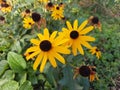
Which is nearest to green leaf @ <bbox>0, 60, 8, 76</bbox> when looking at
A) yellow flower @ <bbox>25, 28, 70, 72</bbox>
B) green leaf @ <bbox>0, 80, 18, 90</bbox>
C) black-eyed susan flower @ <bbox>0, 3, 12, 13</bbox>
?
green leaf @ <bbox>0, 80, 18, 90</bbox>

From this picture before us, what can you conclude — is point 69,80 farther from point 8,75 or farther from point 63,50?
point 8,75

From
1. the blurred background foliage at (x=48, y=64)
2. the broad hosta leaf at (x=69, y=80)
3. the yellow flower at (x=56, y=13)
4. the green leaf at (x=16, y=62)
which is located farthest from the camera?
the yellow flower at (x=56, y=13)

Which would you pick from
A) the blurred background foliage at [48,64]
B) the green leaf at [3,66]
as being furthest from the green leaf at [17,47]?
the green leaf at [3,66]

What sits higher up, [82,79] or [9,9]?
[9,9]

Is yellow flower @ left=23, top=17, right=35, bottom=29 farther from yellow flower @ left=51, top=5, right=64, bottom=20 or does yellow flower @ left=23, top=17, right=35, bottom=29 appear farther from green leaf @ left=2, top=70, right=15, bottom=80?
green leaf @ left=2, top=70, right=15, bottom=80

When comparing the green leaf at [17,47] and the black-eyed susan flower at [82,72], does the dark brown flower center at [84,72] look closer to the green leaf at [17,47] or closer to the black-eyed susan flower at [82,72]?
the black-eyed susan flower at [82,72]

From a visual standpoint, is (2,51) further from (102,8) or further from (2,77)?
(102,8)

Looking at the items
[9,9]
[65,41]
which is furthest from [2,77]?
[65,41]

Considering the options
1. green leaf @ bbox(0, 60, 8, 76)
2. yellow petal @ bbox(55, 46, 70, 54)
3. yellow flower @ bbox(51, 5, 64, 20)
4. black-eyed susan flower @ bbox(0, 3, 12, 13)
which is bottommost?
green leaf @ bbox(0, 60, 8, 76)

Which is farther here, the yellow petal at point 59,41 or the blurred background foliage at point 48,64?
the blurred background foliage at point 48,64
